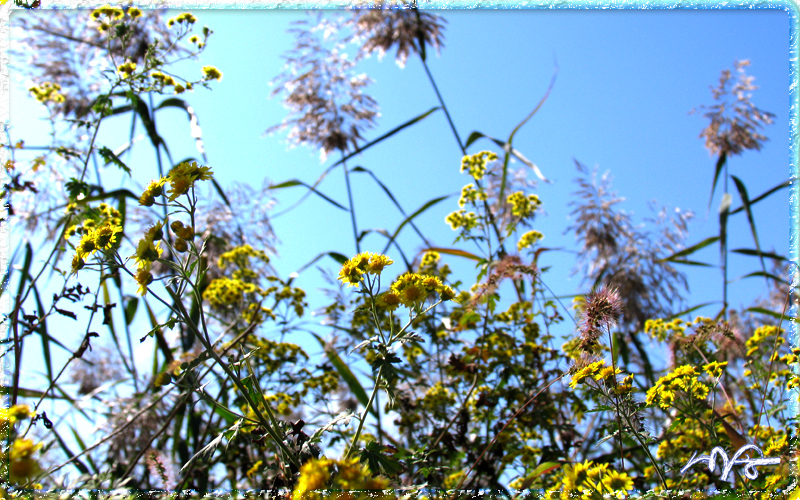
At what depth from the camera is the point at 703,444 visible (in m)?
1.95

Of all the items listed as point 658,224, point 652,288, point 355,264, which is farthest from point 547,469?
point 658,224

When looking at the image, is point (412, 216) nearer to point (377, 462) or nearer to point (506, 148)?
point (506, 148)

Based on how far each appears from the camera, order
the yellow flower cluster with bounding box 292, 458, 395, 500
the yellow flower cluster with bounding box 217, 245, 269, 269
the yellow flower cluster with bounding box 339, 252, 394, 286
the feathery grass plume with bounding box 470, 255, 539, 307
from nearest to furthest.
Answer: the yellow flower cluster with bounding box 292, 458, 395, 500
the yellow flower cluster with bounding box 339, 252, 394, 286
the feathery grass plume with bounding box 470, 255, 539, 307
the yellow flower cluster with bounding box 217, 245, 269, 269

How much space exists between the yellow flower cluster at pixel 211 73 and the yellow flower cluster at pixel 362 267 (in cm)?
141

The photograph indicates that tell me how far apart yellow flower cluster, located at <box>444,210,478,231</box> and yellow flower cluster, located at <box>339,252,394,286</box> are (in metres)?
1.37

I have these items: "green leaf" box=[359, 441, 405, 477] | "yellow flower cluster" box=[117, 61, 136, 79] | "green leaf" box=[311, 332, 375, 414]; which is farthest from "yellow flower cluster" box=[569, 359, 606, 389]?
"yellow flower cluster" box=[117, 61, 136, 79]

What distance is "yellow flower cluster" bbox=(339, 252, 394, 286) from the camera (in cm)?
121

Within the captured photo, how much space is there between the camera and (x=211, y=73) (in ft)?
7.19

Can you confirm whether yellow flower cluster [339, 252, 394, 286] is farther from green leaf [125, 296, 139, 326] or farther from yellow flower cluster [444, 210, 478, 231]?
green leaf [125, 296, 139, 326]

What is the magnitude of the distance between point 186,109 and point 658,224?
3.70 meters

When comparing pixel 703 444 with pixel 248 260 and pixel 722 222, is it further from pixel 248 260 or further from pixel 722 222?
pixel 248 260

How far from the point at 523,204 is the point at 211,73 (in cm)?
165

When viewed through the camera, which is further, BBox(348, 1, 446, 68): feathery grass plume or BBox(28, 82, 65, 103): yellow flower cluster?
BBox(348, 1, 446, 68): feathery grass plume
